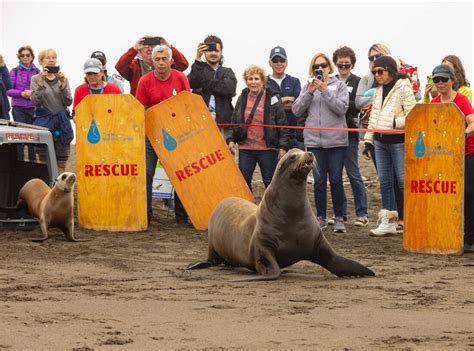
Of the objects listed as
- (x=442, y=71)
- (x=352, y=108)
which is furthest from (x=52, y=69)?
(x=442, y=71)

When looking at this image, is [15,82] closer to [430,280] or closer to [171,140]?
[171,140]

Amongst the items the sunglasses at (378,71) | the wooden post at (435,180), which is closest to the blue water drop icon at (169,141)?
the sunglasses at (378,71)

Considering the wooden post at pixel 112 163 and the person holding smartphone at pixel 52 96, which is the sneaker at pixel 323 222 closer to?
the wooden post at pixel 112 163

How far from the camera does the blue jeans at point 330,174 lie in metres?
12.1

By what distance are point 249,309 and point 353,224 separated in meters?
6.66

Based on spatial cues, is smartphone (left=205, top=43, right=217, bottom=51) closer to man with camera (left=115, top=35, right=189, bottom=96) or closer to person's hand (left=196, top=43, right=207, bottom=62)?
person's hand (left=196, top=43, right=207, bottom=62)

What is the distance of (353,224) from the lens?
13.2m

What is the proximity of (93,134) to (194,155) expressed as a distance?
124 cm

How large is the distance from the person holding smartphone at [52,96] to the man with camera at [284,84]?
287 centimetres

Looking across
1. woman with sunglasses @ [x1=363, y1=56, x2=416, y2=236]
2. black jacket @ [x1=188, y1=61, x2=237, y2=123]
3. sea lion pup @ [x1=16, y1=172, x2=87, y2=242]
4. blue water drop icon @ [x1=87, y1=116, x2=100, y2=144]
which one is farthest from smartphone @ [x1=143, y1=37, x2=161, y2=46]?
woman with sunglasses @ [x1=363, y1=56, x2=416, y2=236]

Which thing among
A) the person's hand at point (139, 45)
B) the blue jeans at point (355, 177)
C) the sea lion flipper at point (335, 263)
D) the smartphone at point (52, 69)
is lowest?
the sea lion flipper at point (335, 263)

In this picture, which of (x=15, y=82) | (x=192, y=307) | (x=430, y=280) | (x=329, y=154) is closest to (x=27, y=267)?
(x=192, y=307)

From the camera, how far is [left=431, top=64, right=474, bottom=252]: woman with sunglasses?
1038 centimetres

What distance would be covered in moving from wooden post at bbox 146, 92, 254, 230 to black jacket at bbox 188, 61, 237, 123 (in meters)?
0.66
